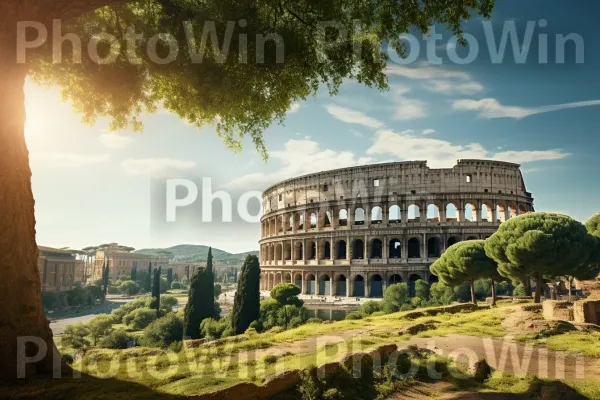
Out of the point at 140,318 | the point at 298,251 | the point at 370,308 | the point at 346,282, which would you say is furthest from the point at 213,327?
the point at 298,251

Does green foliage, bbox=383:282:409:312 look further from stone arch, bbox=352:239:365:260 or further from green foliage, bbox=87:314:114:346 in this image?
green foliage, bbox=87:314:114:346

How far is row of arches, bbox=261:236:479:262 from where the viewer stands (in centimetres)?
3669

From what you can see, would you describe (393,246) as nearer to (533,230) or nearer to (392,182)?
(392,182)

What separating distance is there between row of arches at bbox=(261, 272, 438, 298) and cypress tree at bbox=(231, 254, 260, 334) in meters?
14.7

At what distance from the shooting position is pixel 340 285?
4091 cm

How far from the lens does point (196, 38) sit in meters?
7.73

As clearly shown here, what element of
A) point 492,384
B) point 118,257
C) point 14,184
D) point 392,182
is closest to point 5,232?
point 14,184

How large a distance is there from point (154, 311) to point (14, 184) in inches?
1459

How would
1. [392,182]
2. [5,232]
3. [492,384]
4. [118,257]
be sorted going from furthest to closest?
[118,257] → [392,182] → [492,384] → [5,232]

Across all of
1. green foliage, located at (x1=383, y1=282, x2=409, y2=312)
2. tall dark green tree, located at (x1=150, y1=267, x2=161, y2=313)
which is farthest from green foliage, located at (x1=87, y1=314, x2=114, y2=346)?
green foliage, located at (x1=383, y1=282, x2=409, y2=312)

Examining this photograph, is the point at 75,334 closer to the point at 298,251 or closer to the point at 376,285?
the point at 298,251

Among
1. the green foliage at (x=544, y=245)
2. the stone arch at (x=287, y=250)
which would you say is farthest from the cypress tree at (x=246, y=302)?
the stone arch at (x=287, y=250)

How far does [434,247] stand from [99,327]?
3200cm

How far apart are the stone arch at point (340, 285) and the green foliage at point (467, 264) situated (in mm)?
17414
